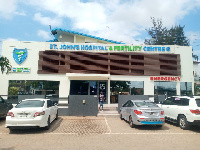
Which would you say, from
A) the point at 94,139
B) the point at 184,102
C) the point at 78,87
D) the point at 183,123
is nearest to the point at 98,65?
the point at 78,87

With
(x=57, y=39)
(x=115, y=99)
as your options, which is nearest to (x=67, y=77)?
(x=115, y=99)

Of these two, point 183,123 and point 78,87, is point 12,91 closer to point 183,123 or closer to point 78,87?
point 78,87

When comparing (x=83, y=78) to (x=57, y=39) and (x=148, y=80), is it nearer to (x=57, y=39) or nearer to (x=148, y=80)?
(x=148, y=80)

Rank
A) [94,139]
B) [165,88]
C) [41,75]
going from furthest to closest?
[165,88]
[41,75]
[94,139]

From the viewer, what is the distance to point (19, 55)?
61.2 ft

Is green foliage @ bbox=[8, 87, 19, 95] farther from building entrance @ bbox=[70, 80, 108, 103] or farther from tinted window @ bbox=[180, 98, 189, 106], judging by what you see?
tinted window @ bbox=[180, 98, 189, 106]

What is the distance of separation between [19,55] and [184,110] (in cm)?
1653

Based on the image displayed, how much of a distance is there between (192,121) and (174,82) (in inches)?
445

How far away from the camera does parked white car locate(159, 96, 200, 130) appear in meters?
8.62

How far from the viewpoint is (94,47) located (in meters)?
19.0

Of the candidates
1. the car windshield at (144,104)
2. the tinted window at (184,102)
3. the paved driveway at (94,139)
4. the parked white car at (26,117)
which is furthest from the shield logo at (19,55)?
the tinted window at (184,102)

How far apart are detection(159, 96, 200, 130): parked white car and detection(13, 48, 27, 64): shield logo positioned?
15019 millimetres

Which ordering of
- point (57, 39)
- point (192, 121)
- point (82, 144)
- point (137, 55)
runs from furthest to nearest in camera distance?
point (57, 39), point (137, 55), point (192, 121), point (82, 144)

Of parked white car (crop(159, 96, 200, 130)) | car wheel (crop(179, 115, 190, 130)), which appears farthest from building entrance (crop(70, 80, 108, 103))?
car wheel (crop(179, 115, 190, 130))
